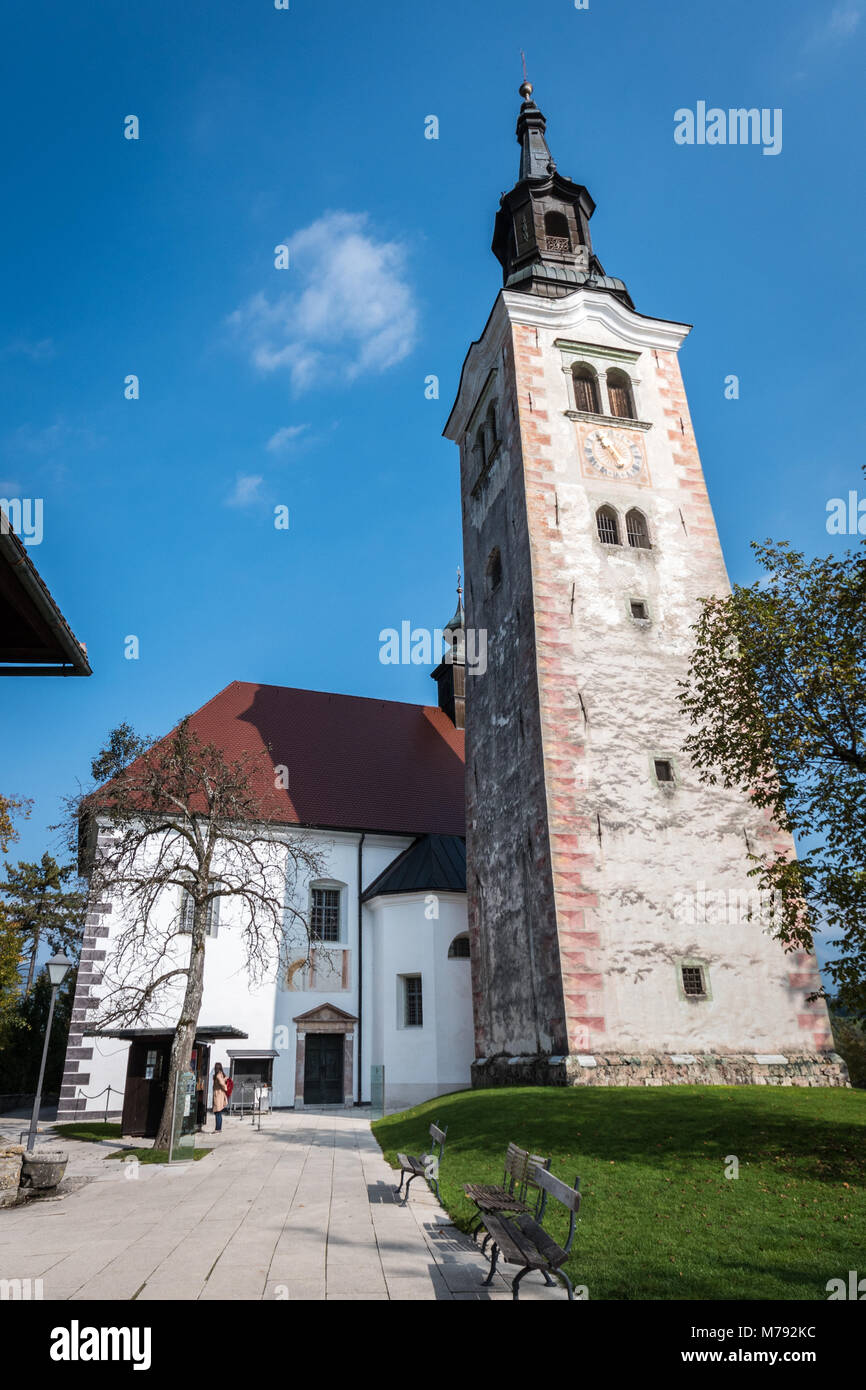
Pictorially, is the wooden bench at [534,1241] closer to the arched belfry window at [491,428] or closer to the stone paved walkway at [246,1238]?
the stone paved walkway at [246,1238]

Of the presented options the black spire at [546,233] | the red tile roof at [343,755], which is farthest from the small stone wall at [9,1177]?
the black spire at [546,233]

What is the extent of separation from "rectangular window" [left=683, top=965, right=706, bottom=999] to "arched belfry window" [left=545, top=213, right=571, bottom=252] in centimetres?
2319

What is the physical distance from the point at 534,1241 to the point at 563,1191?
437mm

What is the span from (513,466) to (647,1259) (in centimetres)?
1925

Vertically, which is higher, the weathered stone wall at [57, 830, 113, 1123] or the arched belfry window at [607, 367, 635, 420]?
the arched belfry window at [607, 367, 635, 420]

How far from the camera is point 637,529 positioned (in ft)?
72.3

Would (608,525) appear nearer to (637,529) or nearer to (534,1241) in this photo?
(637,529)

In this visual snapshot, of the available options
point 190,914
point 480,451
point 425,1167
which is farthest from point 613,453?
point 425,1167

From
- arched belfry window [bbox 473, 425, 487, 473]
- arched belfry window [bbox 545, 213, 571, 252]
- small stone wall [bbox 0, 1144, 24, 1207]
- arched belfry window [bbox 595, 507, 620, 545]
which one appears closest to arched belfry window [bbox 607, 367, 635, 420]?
arched belfry window [bbox 595, 507, 620, 545]

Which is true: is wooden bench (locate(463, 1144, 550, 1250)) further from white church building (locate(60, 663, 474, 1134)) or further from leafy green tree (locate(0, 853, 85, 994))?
leafy green tree (locate(0, 853, 85, 994))

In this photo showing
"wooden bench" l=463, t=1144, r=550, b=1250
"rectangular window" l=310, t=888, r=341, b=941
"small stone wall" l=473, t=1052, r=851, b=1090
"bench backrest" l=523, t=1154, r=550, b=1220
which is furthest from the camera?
"rectangular window" l=310, t=888, r=341, b=941

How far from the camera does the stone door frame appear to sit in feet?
79.3

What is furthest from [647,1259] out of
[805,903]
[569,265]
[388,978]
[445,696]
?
[445,696]

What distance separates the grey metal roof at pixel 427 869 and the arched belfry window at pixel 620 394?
14214mm
